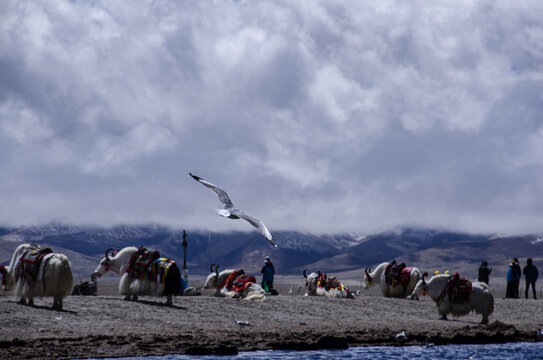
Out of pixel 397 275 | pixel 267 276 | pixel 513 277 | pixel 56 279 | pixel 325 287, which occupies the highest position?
pixel 513 277

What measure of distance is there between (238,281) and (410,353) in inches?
376

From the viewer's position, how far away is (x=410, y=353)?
63.1ft

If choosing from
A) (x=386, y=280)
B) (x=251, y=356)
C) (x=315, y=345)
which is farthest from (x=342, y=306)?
(x=251, y=356)

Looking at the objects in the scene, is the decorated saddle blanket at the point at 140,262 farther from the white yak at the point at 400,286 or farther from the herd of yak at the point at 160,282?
the white yak at the point at 400,286

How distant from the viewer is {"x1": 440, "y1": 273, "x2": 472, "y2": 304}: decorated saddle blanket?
24.4m

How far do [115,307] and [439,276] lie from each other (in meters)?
9.67

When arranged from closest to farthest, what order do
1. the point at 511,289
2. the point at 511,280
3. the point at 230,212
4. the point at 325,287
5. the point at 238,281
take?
1. the point at 230,212
2. the point at 238,281
3. the point at 325,287
4. the point at 511,280
5. the point at 511,289

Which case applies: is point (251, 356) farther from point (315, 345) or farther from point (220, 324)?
point (220, 324)

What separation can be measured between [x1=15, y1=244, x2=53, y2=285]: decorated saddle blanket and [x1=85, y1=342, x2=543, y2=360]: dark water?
5.43 m

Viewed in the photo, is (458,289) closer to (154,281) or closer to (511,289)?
(154,281)

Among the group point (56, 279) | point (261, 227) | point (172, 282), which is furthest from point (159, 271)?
point (261, 227)

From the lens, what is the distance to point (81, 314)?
809 inches

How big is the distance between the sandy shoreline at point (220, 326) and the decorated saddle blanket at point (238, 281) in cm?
109

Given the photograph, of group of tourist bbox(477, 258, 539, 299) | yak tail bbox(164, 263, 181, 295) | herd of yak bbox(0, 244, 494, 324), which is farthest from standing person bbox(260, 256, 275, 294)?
group of tourist bbox(477, 258, 539, 299)
